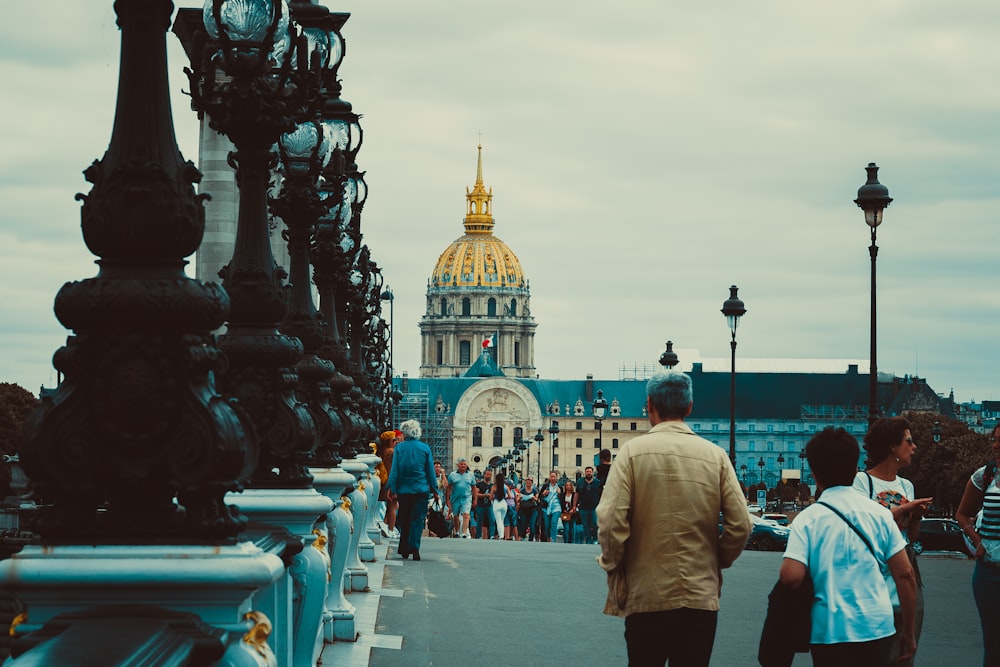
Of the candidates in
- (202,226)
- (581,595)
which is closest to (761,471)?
(581,595)

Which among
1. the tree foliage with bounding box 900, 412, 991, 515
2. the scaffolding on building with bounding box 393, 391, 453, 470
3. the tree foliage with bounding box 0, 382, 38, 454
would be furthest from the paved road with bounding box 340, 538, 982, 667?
the scaffolding on building with bounding box 393, 391, 453, 470

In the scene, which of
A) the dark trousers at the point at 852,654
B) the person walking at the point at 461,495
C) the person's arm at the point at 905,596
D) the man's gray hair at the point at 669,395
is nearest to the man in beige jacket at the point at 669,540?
the man's gray hair at the point at 669,395

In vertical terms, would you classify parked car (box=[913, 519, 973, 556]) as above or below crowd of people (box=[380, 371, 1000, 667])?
below

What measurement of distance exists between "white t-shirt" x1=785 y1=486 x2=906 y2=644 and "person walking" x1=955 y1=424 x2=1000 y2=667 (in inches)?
83.8

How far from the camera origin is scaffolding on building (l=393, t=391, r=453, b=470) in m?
184

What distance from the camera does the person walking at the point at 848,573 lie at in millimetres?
7160

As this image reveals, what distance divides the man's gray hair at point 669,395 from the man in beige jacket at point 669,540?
174 mm

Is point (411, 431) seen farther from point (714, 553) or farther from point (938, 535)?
point (938, 535)

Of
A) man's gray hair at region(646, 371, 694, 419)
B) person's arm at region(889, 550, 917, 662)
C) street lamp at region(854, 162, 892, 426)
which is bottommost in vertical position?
person's arm at region(889, 550, 917, 662)

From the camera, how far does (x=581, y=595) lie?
17469 millimetres

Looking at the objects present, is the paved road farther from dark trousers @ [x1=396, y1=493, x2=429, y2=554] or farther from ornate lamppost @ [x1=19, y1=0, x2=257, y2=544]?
ornate lamppost @ [x1=19, y1=0, x2=257, y2=544]

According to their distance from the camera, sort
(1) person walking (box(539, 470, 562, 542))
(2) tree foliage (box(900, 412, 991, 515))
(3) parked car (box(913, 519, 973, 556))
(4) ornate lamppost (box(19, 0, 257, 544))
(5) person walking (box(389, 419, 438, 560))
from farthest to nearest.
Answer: (2) tree foliage (box(900, 412, 991, 515)) → (3) parked car (box(913, 519, 973, 556)) → (1) person walking (box(539, 470, 562, 542)) → (5) person walking (box(389, 419, 438, 560)) → (4) ornate lamppost (box(19, 0, 257, 544))

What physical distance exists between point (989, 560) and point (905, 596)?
2.12m

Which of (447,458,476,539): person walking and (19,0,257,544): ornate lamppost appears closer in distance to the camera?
(19,0,257,544): ornate lamppost
